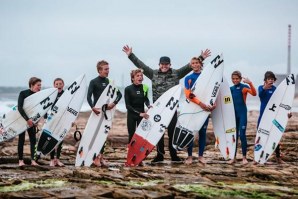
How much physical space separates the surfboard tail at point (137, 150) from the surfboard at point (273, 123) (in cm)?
210

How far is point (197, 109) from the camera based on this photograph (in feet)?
30.4

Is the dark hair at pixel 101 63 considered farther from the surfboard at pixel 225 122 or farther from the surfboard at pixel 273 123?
the surfboard at pixel 273 123

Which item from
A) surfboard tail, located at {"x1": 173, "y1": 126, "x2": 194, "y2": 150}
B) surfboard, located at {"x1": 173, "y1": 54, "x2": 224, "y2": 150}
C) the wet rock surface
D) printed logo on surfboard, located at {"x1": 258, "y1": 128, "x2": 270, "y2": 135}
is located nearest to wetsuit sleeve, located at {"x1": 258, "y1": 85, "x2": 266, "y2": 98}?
printed logo on surfboard, located at {"x1": 258, "y1": 128, "x2": 270, "y2": 135}

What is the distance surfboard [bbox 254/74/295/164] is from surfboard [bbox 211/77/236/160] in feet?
1.60

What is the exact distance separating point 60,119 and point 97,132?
2.49 feet

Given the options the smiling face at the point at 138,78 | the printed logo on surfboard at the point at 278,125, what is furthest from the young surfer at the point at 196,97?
the printed logo on surfboard at the point at 278,125

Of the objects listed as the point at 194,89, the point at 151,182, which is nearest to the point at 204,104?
the point at 194,89

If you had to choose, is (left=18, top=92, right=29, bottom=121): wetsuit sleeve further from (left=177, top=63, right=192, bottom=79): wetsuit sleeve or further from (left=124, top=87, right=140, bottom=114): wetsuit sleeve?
(left=177, top=63, right=192, bottom=79): wetsuit sleeve

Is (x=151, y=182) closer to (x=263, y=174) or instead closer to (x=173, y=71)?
(x=263, y=174)

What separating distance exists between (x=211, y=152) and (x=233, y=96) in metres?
2.64

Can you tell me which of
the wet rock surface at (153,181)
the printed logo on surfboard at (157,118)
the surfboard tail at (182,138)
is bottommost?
the wet rock surface at (153,181)

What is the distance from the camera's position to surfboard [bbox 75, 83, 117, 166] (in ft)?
29.3

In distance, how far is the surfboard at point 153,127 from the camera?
8961 mm

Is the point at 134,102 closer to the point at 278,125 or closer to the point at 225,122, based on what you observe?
the point at 225,122
